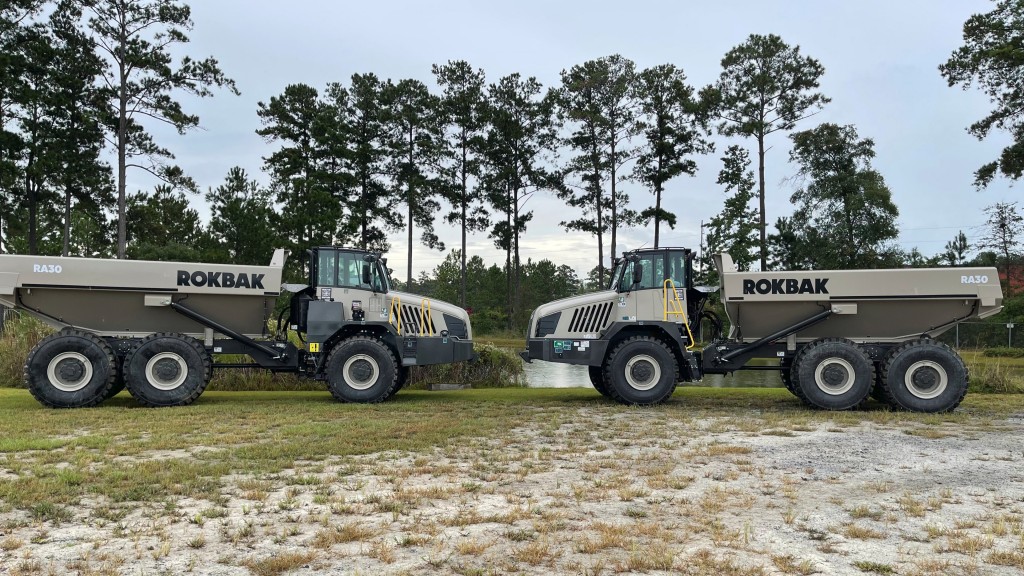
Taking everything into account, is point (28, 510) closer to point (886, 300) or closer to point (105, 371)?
point (105, 371)

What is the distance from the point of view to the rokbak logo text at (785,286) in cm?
1325

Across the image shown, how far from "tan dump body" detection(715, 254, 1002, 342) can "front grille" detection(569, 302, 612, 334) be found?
2271mm

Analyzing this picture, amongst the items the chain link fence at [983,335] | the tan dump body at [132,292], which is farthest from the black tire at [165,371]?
the chain link fence at [983,335]

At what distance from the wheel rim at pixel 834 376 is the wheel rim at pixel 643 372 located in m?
2.82

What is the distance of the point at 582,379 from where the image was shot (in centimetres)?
2334

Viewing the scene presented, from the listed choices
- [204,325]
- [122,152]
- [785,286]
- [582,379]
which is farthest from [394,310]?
[122,152]

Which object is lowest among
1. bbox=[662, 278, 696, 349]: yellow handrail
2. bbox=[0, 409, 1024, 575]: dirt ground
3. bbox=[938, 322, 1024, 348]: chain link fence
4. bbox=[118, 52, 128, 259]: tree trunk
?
Answer: bbox=[0, 409, 1024, 575]: dirt ground

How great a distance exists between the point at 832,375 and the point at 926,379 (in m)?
1.59

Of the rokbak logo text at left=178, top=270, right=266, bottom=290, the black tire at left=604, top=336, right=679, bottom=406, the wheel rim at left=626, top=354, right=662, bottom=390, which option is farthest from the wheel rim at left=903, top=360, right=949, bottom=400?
the rokbak logo text at left=178, top=270, right=266, bottom=290

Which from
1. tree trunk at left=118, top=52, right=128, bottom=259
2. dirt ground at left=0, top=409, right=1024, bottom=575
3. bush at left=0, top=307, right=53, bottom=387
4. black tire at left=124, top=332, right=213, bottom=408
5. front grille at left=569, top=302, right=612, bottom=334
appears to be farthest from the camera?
tree trunk at left=118, top=52, right=128, bottom=259

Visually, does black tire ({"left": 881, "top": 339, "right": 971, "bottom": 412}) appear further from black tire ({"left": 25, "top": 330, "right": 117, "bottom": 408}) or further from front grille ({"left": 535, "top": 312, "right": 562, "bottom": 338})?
black tire ({"left": 25, "top": 330, "right": 117, "bottom": 408})

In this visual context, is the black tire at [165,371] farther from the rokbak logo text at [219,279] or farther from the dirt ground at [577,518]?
the dirt ground at [577,518]

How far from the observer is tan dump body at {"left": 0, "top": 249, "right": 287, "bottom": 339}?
42.4ft

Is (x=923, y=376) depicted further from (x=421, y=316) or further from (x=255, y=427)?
(x=255, y=427)
